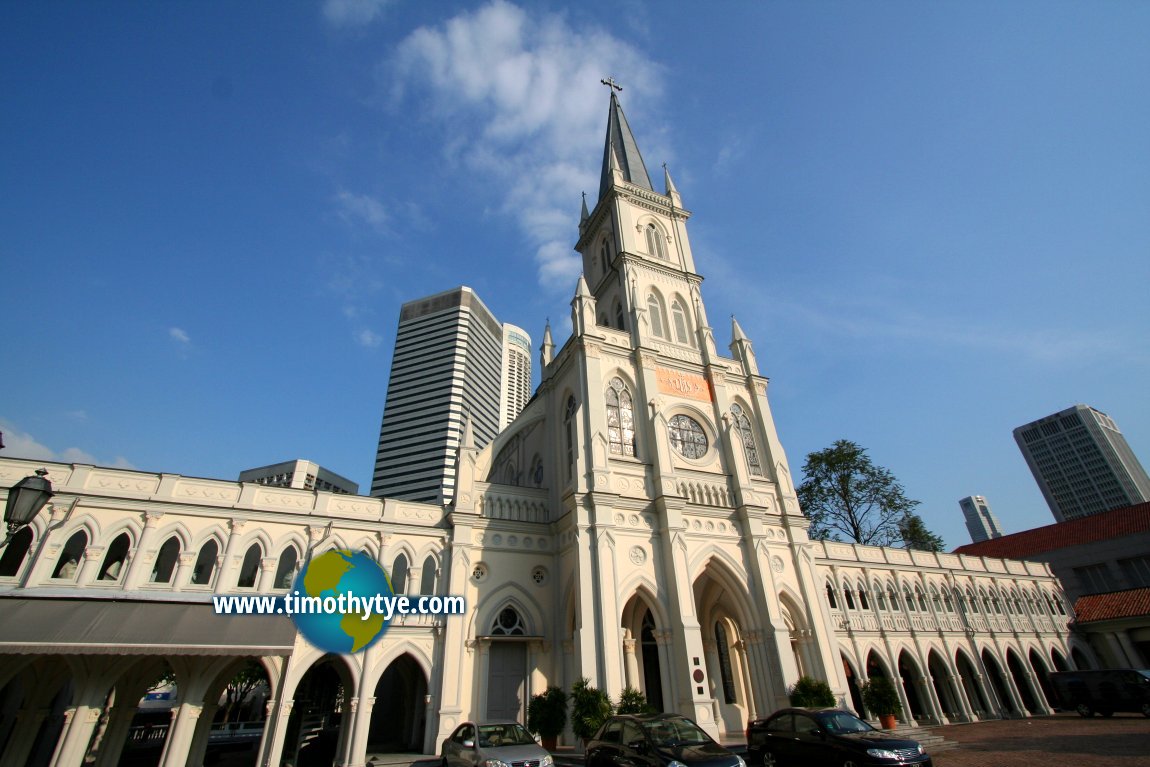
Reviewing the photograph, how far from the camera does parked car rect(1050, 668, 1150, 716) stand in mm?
18956

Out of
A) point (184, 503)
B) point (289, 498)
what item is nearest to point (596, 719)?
point (289, 498)

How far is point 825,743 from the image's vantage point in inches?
380

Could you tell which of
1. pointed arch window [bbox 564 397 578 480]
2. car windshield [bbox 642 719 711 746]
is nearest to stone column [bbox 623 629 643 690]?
pointed arch window [bbox 564 397 578 480]

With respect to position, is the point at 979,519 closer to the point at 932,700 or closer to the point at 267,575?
the point at 932,700

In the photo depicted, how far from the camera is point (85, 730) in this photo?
13.6 m

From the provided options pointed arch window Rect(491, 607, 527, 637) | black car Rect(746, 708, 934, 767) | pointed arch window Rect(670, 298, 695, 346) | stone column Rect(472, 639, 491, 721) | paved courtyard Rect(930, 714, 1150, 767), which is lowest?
paved courtyard Rect(930, 714, 1150, 767)

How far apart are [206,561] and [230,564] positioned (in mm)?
1323

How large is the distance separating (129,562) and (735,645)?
21398 millimetres

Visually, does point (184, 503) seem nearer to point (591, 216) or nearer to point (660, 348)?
point (660, 348)

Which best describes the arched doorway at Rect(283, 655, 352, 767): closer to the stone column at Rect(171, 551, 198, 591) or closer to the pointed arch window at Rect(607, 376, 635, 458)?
the stone column at Rect(171, 551, 198, 591)

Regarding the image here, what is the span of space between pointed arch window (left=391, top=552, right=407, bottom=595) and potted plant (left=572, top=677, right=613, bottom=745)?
6.87 m

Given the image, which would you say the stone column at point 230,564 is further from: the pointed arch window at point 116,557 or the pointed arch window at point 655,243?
the pointed arch window at point 655,243

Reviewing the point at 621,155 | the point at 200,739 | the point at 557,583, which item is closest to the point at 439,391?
the point at 621,155

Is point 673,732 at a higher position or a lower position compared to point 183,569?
lower
